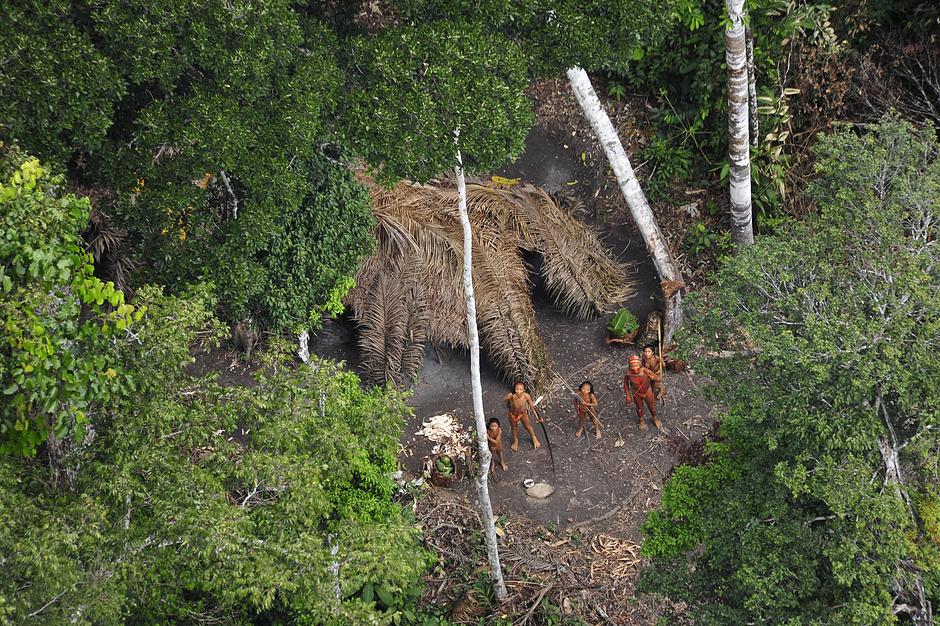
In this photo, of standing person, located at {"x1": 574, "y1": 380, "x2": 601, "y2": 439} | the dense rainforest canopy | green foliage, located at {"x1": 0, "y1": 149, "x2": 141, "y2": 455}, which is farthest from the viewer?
standing person, located at {"x1": 574, "y1": 380, "x2": 601, "y2": 439}

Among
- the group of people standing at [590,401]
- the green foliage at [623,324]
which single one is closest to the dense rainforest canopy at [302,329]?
the group of people standing at [590,401]

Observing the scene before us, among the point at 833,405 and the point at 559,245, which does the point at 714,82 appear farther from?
the point at 833,405

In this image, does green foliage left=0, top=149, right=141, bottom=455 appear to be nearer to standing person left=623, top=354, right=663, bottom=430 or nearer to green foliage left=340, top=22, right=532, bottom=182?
green foliage left=340, top=22, right=532, bottom=182

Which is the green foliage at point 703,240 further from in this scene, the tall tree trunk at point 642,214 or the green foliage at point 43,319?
the green foliage at point 43,319

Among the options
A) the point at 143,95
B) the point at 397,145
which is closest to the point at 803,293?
the point at 397,145

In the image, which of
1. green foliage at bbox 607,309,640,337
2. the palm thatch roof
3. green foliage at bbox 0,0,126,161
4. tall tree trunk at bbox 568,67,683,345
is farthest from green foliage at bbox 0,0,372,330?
green foliage at bbox 607,309,640,337

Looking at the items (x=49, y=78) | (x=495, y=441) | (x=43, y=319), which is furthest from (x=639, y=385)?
(x=43, y=319)

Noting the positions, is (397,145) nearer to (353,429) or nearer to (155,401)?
(353,429)
